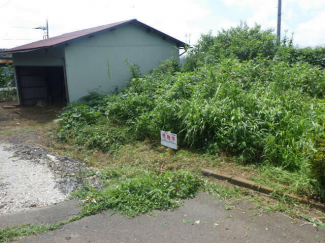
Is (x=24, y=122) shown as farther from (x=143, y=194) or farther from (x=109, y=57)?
(x=143, y=194)

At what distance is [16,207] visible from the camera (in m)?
3.98

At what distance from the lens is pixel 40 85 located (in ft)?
48.7

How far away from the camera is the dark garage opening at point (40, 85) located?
14.1m

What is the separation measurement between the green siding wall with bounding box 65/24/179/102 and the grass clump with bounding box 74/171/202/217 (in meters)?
7.15

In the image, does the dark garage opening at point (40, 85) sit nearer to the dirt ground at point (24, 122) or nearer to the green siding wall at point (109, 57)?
the dirt ground at point (24, 122)

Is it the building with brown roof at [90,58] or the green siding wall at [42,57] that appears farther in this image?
the green siding wall at [42,57]

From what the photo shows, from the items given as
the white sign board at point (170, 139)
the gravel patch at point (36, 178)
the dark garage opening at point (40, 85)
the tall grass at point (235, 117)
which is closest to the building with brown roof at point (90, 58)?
the dark garage opening at point (40, 85)

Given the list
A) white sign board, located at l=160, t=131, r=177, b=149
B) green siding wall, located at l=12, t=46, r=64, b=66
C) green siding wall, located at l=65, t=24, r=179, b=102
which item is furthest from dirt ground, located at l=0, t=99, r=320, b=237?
green siding wall, located at l=12, t=46, r=64, b=66

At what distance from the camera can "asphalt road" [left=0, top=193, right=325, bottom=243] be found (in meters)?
3.12

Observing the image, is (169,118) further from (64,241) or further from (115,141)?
(64,241)

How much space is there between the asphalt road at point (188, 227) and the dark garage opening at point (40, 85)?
1196 cm

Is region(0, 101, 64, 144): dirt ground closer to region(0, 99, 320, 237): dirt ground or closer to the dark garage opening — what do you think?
region(0, 99, 320, 237): dirt ground

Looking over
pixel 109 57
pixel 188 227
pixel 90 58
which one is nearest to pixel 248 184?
pixel 188 227

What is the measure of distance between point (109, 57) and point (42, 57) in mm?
3038
